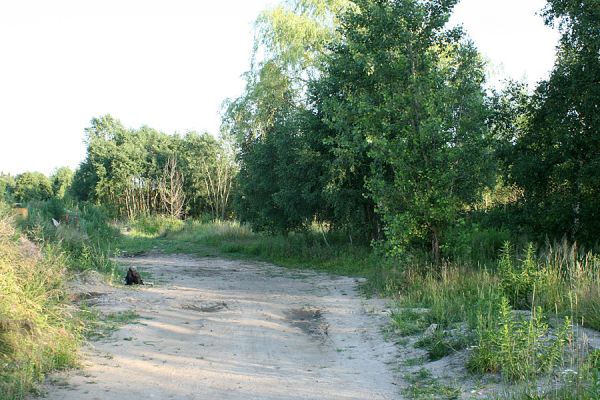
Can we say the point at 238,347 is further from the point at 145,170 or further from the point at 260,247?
the point at 145,170

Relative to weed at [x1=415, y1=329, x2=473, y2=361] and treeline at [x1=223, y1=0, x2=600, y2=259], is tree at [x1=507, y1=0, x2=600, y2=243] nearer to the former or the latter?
treeline at [x1=223, y1=0, x2=600, y2=259]

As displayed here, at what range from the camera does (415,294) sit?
472 inches

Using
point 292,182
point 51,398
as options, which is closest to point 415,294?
point 51,398

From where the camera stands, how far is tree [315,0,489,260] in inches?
509

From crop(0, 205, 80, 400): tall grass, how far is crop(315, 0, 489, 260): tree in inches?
286

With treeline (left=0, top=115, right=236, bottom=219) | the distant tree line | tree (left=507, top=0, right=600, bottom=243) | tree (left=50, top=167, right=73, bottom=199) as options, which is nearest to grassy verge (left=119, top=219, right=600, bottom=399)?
the distant tree line

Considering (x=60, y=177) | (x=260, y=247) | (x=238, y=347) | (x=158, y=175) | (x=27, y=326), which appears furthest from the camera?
(x=60, y=177)

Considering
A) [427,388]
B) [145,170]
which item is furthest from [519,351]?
[145,170]

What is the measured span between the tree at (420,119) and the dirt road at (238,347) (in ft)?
8.04

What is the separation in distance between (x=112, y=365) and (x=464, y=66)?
10116 mm

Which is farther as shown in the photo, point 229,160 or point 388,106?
point 229,160

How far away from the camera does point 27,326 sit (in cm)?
735

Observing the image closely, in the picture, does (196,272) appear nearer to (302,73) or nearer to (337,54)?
(337,54)

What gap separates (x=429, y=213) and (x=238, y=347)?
5.89m
